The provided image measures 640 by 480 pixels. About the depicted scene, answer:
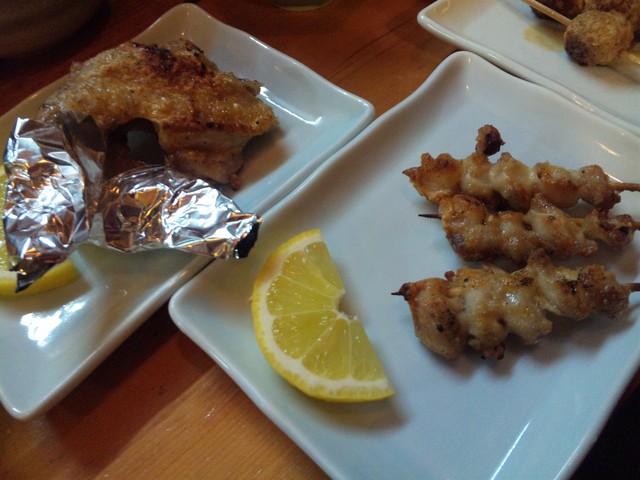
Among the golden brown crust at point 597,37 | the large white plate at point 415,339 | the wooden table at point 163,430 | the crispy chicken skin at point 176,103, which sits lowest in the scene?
the wooden table at point 163,430

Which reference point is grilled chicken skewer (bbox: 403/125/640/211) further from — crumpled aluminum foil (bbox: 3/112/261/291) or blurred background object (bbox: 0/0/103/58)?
blurred background object (bbox: 0/0/103/58)

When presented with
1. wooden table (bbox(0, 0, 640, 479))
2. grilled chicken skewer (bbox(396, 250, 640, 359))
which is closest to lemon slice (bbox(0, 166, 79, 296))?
wooden table (bbox(0, 0, 640, 479))

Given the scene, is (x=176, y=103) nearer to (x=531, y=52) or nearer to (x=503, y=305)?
(x=503, y=305)

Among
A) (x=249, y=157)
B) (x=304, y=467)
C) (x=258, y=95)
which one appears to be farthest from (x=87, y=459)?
(x=258, y=95)

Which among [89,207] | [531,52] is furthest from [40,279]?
[531,52]

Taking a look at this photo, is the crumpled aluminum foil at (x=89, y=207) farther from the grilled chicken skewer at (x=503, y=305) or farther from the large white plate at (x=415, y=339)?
the grilled chicken skewer at (x=503, y=305)

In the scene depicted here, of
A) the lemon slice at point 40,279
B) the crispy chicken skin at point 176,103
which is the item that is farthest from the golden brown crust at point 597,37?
the lemon slice at point 40,279
